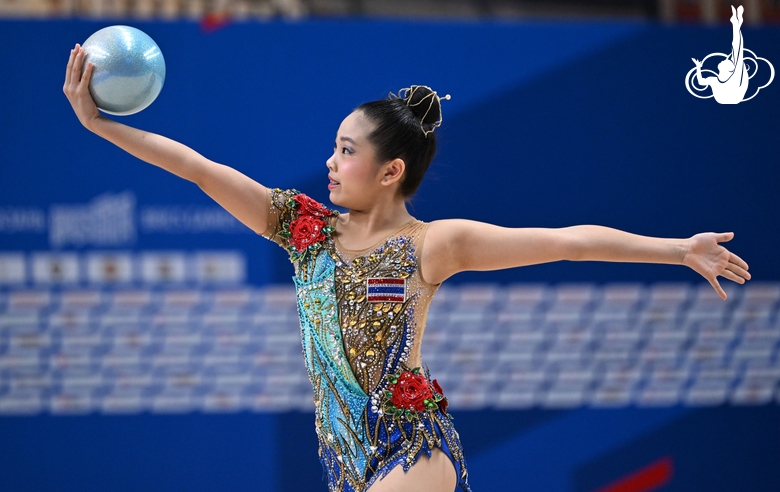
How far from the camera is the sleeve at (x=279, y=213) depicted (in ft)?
7.41

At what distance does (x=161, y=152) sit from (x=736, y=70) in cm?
281

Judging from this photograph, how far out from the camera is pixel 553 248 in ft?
6.98

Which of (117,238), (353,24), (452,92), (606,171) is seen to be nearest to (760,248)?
(606,171)

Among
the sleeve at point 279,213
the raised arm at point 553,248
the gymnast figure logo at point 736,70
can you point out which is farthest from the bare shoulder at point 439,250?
the gymnast figure logo at point 736,70

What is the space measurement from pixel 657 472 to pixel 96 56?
3.04 meters

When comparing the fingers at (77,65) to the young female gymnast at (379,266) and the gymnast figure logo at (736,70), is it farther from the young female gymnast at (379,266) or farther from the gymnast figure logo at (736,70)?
the gymnast figure logo at (736,70)

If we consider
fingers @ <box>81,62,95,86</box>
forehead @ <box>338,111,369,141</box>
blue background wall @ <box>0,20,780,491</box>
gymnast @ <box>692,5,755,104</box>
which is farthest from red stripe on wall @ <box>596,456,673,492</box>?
fingers @ <box>81,62,95,86</box>

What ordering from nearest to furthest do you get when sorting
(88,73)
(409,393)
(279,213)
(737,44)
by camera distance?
1. (88,73)
2. (409,393)
3. (279,213)
4. (737,44)

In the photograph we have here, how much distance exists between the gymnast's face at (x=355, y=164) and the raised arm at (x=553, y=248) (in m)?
0.20

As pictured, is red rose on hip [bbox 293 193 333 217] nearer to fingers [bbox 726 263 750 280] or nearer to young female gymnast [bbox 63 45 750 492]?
young female gymnast [bbox 63 45 750 492]

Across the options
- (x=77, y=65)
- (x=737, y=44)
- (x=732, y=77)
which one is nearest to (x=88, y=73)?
(x=77, y=65)

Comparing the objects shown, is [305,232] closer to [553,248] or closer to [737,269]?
[553,248]

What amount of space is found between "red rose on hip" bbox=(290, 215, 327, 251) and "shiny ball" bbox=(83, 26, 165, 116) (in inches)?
19.1

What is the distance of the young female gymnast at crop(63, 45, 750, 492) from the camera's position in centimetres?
213
